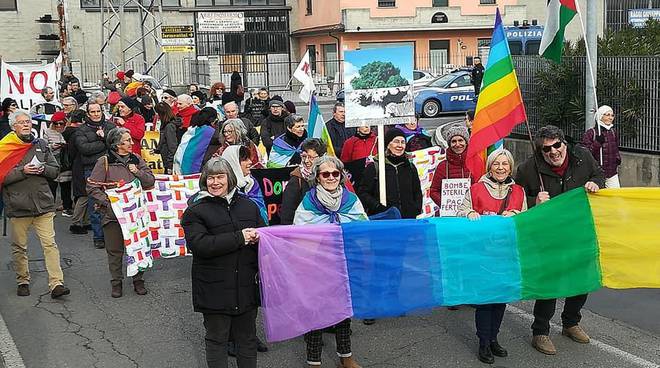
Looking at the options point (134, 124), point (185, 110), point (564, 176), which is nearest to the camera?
point (564, 176)

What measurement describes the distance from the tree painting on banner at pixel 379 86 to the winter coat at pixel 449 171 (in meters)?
0.62

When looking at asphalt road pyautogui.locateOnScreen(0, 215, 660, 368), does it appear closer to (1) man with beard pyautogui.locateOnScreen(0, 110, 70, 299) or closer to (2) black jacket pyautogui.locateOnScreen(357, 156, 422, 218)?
(1) man with beard pyautogui.locateOnScreen(0, 110, 70, 299)

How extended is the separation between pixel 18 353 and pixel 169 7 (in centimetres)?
4059

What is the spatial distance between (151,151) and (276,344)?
22.4 feet

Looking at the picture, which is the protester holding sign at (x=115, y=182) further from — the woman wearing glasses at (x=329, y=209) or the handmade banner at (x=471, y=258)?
the handmade banner at (x=471, y=258)

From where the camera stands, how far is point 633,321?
23.3ft

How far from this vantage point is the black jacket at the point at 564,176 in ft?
21.4

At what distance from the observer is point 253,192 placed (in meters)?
7.33

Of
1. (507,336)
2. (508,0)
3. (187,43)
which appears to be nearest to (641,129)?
(507,336)

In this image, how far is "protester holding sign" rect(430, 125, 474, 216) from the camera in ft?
25.0

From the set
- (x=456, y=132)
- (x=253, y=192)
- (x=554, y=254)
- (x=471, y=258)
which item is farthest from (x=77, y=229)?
(x=554, y=254)

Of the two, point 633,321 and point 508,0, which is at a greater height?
point 508,0

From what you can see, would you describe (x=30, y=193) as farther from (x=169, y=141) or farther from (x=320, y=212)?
(x=169, y=141)

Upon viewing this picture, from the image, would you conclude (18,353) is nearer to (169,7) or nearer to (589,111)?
(589,111)
